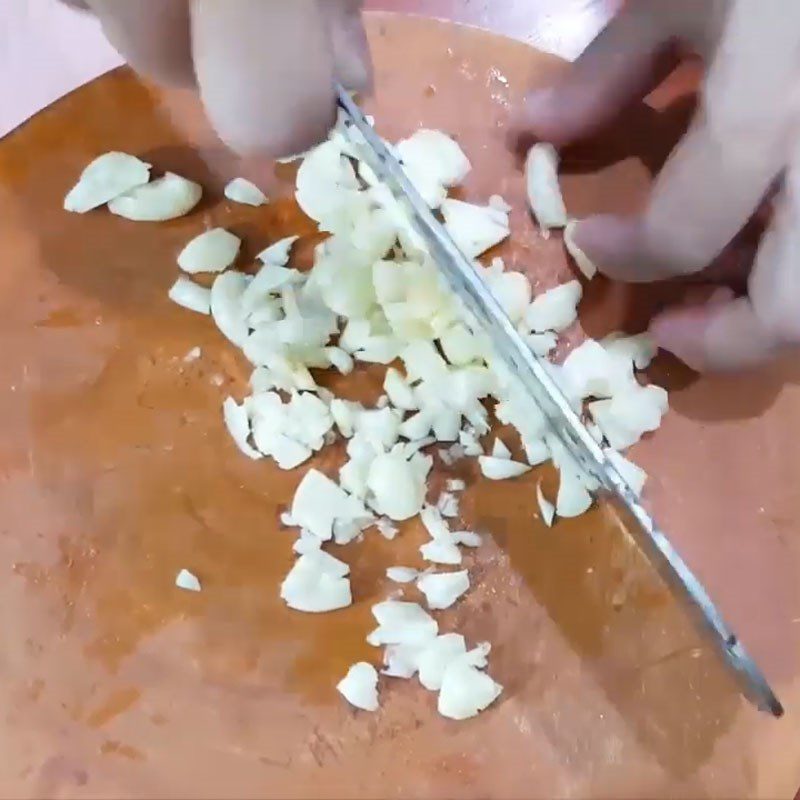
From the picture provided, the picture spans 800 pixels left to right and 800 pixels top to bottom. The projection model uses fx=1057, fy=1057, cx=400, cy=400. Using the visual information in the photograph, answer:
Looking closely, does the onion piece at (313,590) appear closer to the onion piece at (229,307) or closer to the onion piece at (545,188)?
the onion piece at (229,307)

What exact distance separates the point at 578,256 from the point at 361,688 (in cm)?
39

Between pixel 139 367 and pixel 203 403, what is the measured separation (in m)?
0.06

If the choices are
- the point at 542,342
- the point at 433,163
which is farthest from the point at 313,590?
the point at 433,163

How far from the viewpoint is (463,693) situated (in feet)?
2.50

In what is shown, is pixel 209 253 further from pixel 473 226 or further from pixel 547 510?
pixel 547 510

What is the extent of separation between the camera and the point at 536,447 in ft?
2.72

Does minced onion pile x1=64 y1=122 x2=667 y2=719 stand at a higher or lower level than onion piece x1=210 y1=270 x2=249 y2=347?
lower

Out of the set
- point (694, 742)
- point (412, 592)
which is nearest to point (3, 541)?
point (412, 592)

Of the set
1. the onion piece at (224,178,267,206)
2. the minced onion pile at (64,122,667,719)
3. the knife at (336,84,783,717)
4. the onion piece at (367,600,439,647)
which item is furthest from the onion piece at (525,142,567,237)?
the onion piece at (367,600,439,647)

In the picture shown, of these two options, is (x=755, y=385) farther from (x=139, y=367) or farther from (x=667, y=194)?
(x=139, y=367)

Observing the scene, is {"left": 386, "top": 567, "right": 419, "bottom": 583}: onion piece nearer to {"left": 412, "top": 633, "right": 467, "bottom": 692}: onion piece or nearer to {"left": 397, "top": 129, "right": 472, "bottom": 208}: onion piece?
{"left": 412, "top": 633, "right": 467, "bottom": 692}: onion piece

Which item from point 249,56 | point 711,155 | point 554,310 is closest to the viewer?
point 249,56

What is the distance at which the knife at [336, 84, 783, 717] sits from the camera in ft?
2.34

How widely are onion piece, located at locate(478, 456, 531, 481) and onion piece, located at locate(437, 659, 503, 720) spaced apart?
151 millimetres
